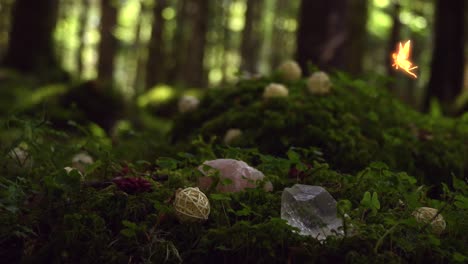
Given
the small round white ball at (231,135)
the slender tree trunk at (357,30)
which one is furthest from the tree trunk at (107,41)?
the small round white ball at (231,135)

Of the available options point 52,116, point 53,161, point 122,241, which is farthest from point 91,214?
point 52,116

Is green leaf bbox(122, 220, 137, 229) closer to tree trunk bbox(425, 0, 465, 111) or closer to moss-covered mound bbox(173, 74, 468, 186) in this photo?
moss-covered mound bbox(173, 74, 468, 186)

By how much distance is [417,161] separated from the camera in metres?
4.21

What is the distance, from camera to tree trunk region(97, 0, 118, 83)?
17312 mm

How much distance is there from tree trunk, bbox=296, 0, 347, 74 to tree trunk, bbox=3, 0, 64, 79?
6939mm

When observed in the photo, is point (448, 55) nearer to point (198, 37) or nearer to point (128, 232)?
point (198, 37)

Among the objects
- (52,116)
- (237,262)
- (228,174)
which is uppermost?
(228,174)

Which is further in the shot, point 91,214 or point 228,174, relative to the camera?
point 228,174

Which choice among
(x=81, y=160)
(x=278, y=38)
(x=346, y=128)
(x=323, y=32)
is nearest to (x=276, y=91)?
(x=346, y=128)

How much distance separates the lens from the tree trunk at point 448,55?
1064 cm

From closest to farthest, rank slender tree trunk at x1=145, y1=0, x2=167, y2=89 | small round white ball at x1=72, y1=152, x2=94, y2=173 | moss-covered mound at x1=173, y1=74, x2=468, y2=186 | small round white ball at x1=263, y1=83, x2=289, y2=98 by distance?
small round white ball at x1=72, y1=152, x2=94, y2=173, moss-covered mound at x1=173, y1=74, x2=468, y2=186, small round white ball at x1=263, y1=83, x2=289, y2=98, slender tree trunk at x1=145, y1=0, x2=167, y2=89

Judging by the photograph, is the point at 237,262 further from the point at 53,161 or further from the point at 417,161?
the point at 417,161

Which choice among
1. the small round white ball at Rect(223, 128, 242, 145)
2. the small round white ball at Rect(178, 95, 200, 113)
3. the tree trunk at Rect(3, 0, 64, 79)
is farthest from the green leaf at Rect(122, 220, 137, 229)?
the tree trunk at Rect(3, 0, 64, 79)

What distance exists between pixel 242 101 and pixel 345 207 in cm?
280
